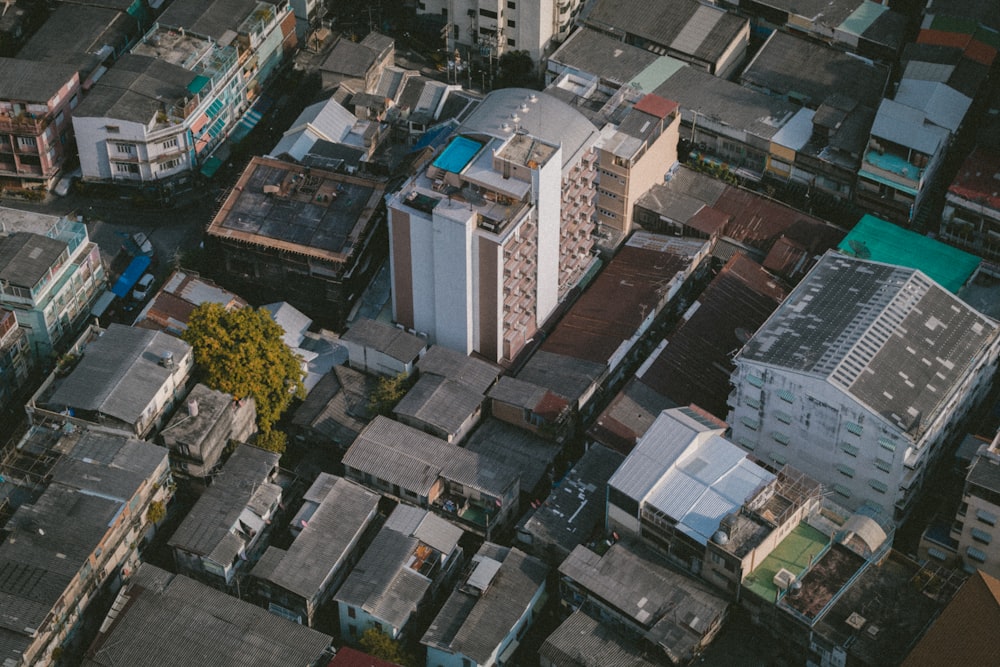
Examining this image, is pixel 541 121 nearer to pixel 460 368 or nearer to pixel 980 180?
pixel 460 368

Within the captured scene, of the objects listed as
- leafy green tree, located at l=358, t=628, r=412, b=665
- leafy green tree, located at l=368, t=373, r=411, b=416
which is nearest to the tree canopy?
leafy green tree, located at l=368, t=373, r=411, b=416

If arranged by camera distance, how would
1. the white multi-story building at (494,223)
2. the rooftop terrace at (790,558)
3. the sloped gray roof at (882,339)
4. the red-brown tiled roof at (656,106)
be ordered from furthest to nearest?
1. the red-brown tiled roof at (656,106)
2. the white multi-story building at (494,223)
3. the sloped gray roof at (882,339)
4. the rooftop terrace at (790,558)

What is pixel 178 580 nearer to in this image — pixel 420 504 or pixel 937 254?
pixel 420 504

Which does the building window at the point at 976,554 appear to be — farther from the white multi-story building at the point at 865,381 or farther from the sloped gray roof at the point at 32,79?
the sloped gray roof at the point at 32,79

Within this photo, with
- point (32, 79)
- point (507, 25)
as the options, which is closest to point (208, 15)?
→ point (32, 79)

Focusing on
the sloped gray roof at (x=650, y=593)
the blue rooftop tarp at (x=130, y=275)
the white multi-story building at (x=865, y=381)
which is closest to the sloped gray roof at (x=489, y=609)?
the sloped gray roof at (x=650, y=593)
